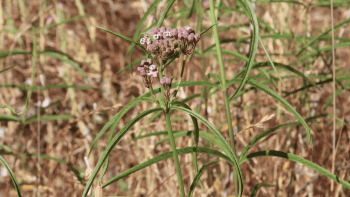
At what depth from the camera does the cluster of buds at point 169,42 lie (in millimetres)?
770

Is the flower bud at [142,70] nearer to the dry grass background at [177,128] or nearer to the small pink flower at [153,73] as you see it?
the small pink flower at [153,73]

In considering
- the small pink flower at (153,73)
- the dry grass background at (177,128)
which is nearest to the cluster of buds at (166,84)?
the small pink flower at (153,73)

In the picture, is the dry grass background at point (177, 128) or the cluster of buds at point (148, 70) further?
the dry grass background at point (177, 128)

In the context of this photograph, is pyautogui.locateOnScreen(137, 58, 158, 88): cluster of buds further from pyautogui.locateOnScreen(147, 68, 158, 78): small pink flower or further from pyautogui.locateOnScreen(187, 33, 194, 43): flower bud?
pyautogui.locateOnScreen(187, 33, 194, 43): flower bud

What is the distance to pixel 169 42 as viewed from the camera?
78 centimetres

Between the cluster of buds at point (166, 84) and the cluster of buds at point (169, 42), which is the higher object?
the cluster of buds at point (169, 42)

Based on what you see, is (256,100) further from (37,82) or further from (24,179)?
(37,82)

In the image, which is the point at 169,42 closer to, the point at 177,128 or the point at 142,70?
the point at 142,70

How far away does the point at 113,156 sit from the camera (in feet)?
8.84

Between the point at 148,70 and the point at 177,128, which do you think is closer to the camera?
the point at 148,70

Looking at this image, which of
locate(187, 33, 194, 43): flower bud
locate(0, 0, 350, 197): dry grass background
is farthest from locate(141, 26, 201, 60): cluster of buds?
locate(0, 0, 350, 197): dry grass background

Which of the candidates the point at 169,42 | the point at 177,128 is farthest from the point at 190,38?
the point at 177,128

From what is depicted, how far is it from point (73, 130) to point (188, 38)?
7.48 feet

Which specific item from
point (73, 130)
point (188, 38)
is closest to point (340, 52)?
point (73, 130)
